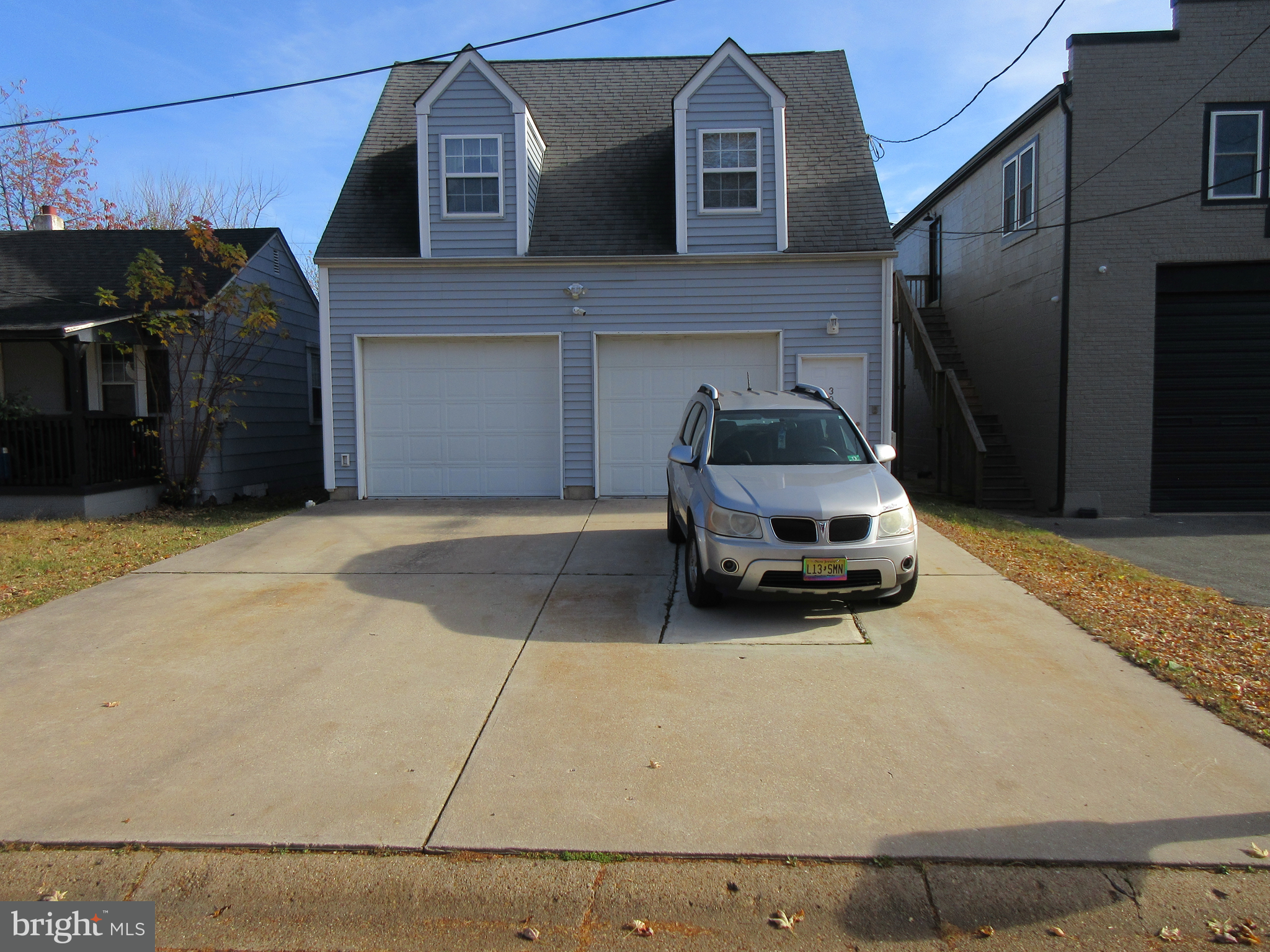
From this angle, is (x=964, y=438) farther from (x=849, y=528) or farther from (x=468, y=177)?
(x=849, y=528)

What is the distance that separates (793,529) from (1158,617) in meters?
3.18

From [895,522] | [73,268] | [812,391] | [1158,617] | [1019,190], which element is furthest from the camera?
[1019,190]

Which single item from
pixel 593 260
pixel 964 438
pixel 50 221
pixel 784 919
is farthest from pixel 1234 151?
pixel 50 221

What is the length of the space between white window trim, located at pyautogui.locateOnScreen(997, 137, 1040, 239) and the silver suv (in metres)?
9.71

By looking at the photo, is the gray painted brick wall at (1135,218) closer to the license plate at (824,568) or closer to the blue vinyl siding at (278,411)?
the license plate at (824,568)

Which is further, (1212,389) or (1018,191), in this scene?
(1018,191)

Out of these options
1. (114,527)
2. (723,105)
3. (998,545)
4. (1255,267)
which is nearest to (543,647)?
(998,545)

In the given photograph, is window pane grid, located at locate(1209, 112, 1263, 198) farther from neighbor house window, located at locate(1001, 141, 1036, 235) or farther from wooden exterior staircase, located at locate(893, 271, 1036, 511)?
wooden exterior staircase, located at locate(893, 271, 1036, 511)

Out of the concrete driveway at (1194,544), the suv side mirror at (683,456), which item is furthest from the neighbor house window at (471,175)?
the concrete driveway at (1194,544)

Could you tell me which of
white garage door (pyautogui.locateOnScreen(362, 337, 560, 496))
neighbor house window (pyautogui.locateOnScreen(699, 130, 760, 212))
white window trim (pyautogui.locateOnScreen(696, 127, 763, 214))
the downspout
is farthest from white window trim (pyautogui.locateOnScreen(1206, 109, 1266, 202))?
white garage door (pyautogui.locateOnScreen(362, 337, 560, 496))

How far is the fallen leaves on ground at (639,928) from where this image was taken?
306 cm

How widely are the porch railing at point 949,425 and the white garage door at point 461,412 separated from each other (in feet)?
23.8

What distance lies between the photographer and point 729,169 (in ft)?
40.1

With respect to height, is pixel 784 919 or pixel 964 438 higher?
pixel 964 438
